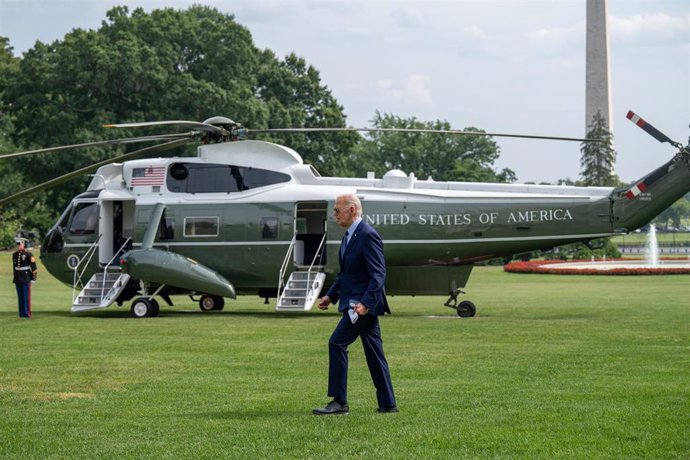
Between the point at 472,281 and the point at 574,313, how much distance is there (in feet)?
68.2

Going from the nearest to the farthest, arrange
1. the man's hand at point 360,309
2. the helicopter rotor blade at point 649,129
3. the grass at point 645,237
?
1. the man's hand at point 360,309
2. the helicopter rotor blade at point 649,129
3. the grass at point 645,237

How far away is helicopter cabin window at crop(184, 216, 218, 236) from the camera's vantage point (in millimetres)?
26344

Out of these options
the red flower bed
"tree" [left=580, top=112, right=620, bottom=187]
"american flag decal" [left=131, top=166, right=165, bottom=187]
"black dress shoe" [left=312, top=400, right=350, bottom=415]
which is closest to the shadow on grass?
"american flag decal" [left=131, top=166, right=165, bottom=187]

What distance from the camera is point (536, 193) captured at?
25047mm

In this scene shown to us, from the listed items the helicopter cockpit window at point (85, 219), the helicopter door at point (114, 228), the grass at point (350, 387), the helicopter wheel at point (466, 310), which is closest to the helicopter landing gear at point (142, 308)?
the grass at point (350, 387)

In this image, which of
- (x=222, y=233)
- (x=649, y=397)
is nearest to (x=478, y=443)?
(x=649, y=397)

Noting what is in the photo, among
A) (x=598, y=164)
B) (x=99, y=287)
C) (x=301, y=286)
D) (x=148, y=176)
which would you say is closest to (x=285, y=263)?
(x=301, y=286)

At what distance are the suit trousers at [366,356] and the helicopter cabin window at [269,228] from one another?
15.2 meters

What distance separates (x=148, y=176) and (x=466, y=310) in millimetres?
8193

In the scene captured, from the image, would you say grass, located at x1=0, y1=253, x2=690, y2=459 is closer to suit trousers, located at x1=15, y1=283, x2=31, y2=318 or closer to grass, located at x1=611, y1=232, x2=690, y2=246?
suit trousers, located at x1=15, y1=283, x2=31, y2=318

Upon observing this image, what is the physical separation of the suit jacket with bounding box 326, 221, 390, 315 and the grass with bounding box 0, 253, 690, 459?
1.08 metres

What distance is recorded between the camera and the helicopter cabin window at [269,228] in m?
26.0

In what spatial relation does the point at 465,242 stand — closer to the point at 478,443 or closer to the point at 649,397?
the point at 649,397

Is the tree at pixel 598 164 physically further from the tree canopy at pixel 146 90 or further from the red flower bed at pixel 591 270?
the red flower bed at pixel 591 270
